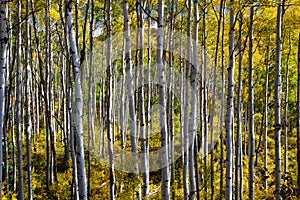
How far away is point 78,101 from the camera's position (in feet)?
11.4

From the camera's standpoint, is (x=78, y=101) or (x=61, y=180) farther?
(x=61, y=180)

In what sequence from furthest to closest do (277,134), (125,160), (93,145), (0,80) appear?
(93,145)
(125,160)
(277,134)
(0,80)

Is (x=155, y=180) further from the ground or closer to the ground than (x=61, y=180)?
closer to the ground

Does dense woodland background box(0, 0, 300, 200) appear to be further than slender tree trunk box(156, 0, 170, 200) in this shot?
Yes

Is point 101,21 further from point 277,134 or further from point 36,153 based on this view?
point 277,134

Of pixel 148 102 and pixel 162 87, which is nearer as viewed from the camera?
pixel 162 87

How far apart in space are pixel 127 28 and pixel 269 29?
4.71 metres

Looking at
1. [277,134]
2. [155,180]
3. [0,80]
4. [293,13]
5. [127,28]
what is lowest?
[155,180]

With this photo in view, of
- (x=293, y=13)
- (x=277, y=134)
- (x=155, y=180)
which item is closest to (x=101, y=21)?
(x=155, y=180)

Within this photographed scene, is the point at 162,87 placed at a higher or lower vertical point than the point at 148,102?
higher

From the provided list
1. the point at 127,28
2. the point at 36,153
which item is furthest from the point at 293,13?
the point at 36,153

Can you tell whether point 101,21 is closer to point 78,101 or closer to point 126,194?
point 126,194

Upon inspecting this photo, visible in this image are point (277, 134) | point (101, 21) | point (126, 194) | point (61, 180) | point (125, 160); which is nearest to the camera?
point (277, 134)

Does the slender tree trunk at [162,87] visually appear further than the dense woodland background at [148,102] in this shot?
No
